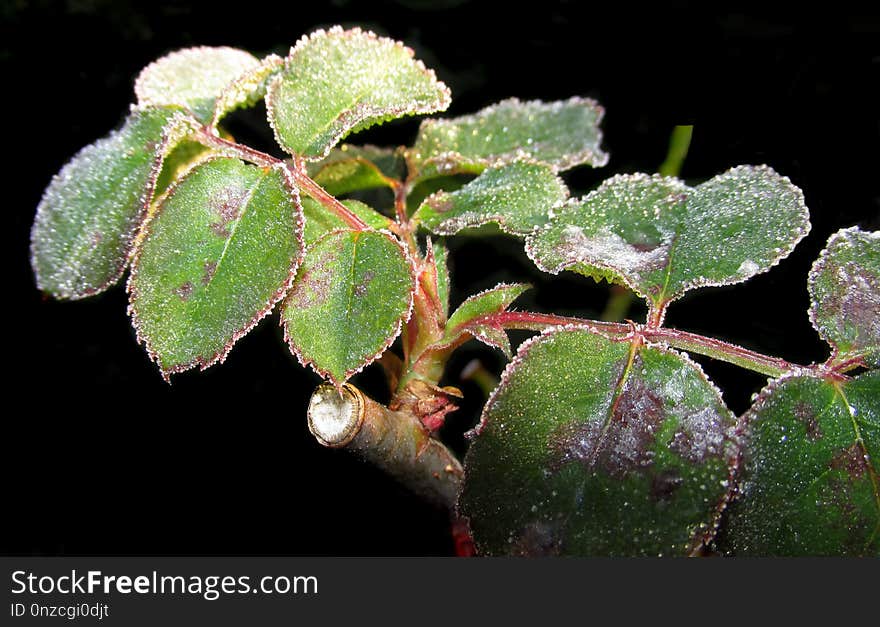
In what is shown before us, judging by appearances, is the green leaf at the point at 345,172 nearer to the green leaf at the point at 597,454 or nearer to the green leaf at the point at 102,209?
the green leaf at the point at 102,209

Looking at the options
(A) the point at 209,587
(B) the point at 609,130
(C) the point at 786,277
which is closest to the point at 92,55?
(B) the point at 609,130

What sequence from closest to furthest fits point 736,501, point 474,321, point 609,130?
1. point 736,501
2. point 474,321
3. point 609,130

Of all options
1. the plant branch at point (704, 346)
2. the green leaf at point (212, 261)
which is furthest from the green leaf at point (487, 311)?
Answer: the green leaf at point (212, 261)

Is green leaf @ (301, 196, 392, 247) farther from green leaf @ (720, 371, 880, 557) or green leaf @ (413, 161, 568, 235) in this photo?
green leaf @ (720, 371, 880, 557)

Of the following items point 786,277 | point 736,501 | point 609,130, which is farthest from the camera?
point 609,130

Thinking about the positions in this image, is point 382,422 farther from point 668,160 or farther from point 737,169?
point 668,160

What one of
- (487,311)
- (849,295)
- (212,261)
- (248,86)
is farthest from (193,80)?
(849,295)
